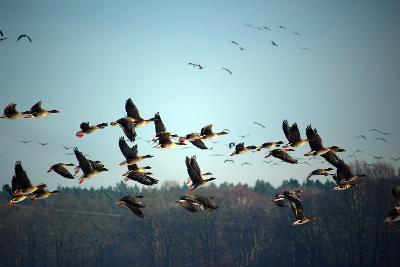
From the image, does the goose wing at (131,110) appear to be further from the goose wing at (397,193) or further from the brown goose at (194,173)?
the goose wing at (397,193)

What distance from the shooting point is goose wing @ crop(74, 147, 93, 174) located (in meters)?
16.5

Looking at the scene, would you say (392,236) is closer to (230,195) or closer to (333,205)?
(333,205)

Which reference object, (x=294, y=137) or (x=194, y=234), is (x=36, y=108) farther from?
(x=194, y=234)

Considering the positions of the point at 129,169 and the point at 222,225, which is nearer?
the point at 129,169

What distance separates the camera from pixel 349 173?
56.6 ft

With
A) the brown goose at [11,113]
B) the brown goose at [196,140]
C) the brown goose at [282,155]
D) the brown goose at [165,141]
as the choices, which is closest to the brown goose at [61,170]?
the brown goose at [11,113]

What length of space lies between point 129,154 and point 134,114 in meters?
1.98

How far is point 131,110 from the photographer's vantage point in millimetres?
19047

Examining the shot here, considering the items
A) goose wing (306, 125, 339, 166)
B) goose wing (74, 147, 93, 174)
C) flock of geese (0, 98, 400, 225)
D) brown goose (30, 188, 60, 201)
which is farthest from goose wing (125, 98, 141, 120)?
goose wing (306, 125, 339, 166)

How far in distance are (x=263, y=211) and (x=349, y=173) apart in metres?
82.2

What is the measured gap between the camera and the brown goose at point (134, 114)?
18.7 metres

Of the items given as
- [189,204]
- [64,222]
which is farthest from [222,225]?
[189,204]

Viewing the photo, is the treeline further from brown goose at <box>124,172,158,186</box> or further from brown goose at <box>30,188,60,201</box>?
brown goose at <box>30,188,60,201</box>

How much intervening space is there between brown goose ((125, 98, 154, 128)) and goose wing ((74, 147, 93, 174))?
9.21 feet
